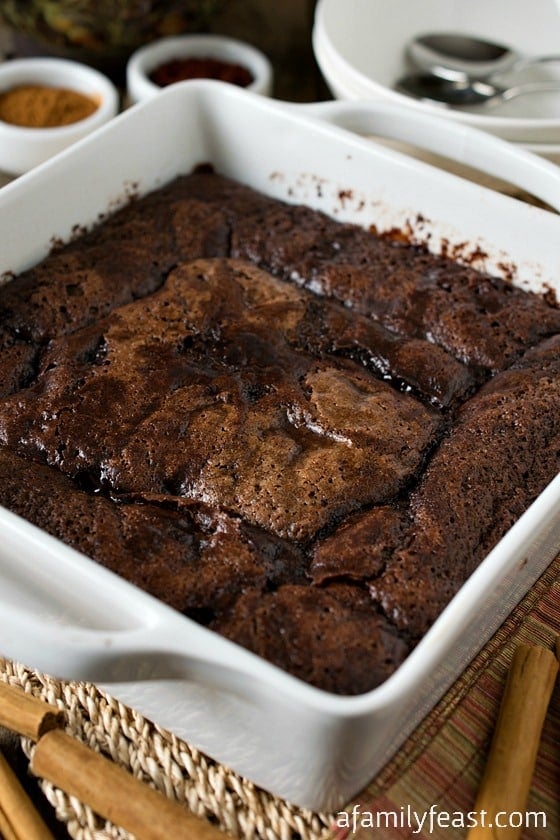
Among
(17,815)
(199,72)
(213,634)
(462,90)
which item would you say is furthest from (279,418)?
(199,72)

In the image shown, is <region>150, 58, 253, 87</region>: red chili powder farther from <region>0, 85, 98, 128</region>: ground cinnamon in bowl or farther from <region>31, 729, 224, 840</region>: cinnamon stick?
<region>31, 729, 224, 840</region>: cinnamon stick

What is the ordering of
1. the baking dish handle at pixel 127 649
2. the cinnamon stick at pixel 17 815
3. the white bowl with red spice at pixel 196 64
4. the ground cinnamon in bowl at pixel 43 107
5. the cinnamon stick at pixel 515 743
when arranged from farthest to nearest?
the white bowl with red spice at pixel 196 64 → the ground cinnamon in bowl at pixel 43 107 → the cinnamon stick at pixel 17 815 → the cinnamon stick at pixel 515 743 → the baking dish handle at pixel 127 649

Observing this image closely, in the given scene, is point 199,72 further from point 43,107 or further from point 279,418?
point 279,418

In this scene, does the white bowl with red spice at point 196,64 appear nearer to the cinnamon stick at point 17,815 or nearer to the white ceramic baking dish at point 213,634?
the white ceramic baking dish at point 213,634

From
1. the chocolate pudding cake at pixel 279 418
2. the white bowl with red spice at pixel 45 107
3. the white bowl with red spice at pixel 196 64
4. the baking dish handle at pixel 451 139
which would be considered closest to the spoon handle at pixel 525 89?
the white bowl with red spice at pixel 196 64

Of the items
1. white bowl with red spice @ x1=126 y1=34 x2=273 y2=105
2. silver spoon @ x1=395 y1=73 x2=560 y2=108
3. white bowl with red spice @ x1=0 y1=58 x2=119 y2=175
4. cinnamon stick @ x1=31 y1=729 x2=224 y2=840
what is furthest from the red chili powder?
cinnamon stick @ x1=31 y1=729 x2=224 y2=840

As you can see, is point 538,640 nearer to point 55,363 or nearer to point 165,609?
point 165,609
